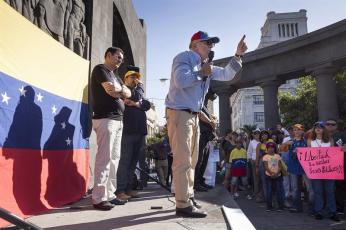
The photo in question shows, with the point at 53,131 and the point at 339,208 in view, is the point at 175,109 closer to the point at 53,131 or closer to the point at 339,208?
the point at 53,131

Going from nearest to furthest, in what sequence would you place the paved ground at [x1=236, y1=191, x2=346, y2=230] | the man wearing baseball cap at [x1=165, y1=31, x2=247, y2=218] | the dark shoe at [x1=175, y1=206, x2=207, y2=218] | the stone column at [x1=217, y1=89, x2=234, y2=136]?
the dark shoe at [x1=175, y1=206, x2=207, y2=218] < the man wearing baseball cap at [x1=165, y1=31, x2=247, y2=218] < the paved ground at [x1=236, y1=191, x2=346, y2=230] < the stone column at [x1=217, y1=89, x2=234, y2=136]

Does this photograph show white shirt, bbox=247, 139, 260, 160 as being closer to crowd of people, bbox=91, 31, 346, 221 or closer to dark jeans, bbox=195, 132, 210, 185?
crowd of people, bbox=91, 31, 346, 221

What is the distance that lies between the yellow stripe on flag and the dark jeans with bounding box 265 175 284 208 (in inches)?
197

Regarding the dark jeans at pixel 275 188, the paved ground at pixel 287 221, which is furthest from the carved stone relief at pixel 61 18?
→ the dark jeans at pixel 275 188

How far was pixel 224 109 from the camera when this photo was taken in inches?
906

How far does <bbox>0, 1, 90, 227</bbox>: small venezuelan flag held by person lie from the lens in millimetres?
4031

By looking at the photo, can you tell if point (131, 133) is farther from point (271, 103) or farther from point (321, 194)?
point (271, 103)

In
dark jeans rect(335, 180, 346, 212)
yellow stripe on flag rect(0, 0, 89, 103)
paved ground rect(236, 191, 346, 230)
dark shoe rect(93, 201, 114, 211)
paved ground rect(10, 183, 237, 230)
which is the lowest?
paved ground rect(236, 191, 346, 230)

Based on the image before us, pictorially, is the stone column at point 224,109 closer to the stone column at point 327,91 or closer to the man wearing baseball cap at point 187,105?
the stone column at point 327,91

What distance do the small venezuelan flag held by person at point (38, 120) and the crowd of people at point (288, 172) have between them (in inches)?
182

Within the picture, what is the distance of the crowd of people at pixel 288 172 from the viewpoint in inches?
283

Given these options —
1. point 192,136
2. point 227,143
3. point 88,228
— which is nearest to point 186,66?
point 192,136

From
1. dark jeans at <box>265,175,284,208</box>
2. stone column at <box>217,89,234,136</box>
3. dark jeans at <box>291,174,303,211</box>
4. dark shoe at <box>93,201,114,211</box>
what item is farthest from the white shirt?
stone column at <box>217,89,234,136</box>

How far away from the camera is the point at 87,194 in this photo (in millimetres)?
5945
